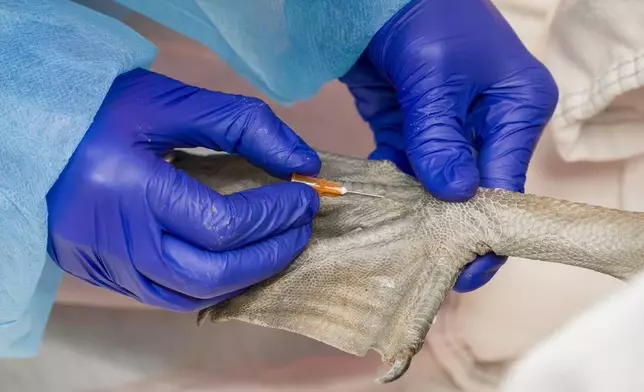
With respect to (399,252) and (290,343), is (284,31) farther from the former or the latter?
(290,343)

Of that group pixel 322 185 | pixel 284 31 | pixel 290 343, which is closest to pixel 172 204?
pixel 322 185

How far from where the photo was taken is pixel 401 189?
81 centimetres

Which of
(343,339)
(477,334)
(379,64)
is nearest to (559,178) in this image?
(477,334)

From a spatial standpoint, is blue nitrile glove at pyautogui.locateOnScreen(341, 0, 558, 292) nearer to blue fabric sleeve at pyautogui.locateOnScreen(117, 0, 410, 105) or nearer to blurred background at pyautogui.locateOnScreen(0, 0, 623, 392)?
blue fabric sleeve at pyautogui.locateOnScreen(117, 0, 410, 105)

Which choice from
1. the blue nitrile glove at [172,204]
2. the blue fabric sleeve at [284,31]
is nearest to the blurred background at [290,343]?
the blue fabric sleeve at [284,31]

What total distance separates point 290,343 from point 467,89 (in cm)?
60

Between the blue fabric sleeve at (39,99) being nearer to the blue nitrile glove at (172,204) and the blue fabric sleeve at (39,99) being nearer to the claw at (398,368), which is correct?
the blue nitrile glove at (172,204)

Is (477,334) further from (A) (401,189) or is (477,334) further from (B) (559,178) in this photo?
(A) (401,189)

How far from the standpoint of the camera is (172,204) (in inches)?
27.7

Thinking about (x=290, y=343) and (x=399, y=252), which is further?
(x=290, y=343)

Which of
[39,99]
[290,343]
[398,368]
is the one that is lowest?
[290,343]

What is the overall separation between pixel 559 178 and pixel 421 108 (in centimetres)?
47

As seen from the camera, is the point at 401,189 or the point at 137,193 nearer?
the point at 137,193

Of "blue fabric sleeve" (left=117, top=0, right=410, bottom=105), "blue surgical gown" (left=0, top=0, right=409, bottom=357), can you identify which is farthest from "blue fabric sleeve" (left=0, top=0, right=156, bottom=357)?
"blue fabric sleeve" (left=117, top=0, right=410, bottom=105)
